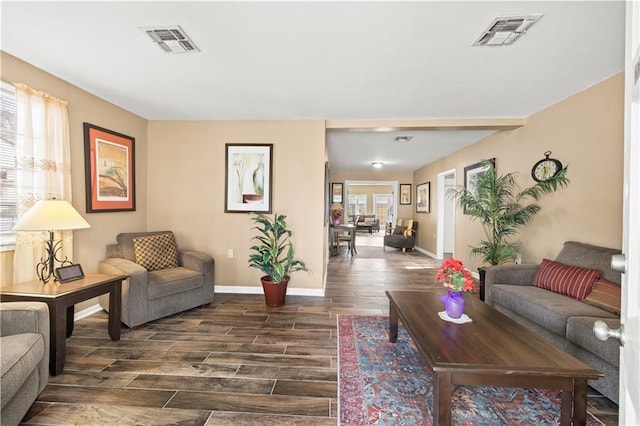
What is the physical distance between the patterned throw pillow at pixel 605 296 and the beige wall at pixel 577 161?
1.86 ft

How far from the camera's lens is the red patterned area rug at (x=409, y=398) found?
5.22ft

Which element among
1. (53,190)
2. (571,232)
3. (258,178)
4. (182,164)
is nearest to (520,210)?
(571,232)

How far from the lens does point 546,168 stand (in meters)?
3.29

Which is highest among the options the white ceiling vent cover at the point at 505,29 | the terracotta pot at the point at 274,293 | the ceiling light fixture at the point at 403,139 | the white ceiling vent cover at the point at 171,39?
the white ceiling vent cover at the point at 171,39

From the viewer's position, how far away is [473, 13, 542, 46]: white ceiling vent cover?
1788 mm

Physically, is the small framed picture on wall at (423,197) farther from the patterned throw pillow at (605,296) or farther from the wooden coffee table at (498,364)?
the wooden coffee table at (498,364)

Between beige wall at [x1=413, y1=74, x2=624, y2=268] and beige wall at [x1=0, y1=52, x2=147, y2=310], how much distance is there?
510cm

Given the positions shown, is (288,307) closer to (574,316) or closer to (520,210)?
(574,316)

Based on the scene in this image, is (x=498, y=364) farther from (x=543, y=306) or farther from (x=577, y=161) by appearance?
(x=577, y=161)

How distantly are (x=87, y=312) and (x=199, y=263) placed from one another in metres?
1.23

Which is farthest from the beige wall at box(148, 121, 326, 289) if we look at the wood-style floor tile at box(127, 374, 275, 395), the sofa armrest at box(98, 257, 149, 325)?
the wood-style floor tile at box(127, 374, 275, 395)

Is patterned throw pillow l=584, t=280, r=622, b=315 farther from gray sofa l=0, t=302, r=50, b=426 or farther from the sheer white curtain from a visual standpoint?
the sheer white curtain

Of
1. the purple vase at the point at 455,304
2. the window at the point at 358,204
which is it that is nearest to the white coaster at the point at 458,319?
the purple vase at the point at 455,304

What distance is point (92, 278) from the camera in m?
2.35
